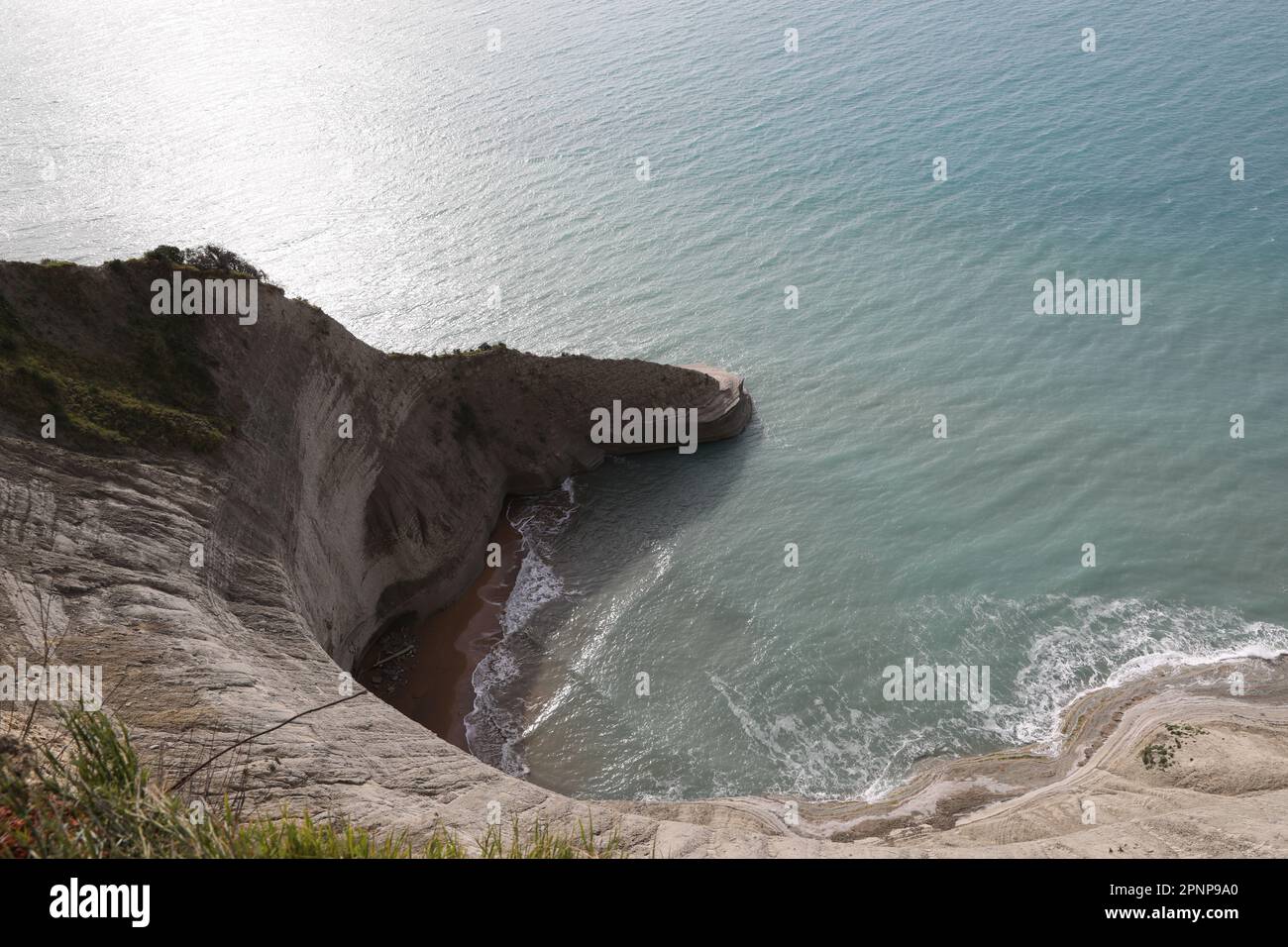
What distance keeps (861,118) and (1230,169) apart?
2165 cm

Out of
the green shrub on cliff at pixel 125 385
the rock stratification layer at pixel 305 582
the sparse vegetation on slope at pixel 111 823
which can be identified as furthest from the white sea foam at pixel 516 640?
the sparse vegetation on slope at pixel 111 823

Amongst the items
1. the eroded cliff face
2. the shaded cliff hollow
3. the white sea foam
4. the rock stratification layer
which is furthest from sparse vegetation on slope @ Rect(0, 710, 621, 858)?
the white sea foam

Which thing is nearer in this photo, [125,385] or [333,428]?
[125,385]

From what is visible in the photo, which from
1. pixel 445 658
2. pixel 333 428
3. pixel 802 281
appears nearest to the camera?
pixel 333 428

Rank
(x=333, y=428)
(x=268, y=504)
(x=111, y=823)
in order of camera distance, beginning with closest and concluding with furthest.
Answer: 1. (x=111, y=823)
2. (x=268, y=504)
3. (x=333, y=428)

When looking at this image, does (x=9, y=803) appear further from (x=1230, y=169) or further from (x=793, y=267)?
(x=1230, y=169)

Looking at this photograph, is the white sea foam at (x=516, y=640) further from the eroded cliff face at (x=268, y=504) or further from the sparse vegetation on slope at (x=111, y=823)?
the sparse vegetation on slope at (x=111, y=823)

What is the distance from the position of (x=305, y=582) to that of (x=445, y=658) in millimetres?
5977

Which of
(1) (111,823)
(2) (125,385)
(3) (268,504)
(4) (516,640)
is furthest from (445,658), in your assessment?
(1) (111,823)

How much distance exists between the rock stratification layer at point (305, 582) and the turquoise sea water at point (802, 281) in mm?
2395

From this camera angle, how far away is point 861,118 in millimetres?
59469

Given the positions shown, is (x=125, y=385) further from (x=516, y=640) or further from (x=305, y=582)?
(x=516, y=640)

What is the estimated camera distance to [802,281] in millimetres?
45969

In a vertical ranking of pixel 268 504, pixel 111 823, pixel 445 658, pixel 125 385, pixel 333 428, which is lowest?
pixel 445 658
